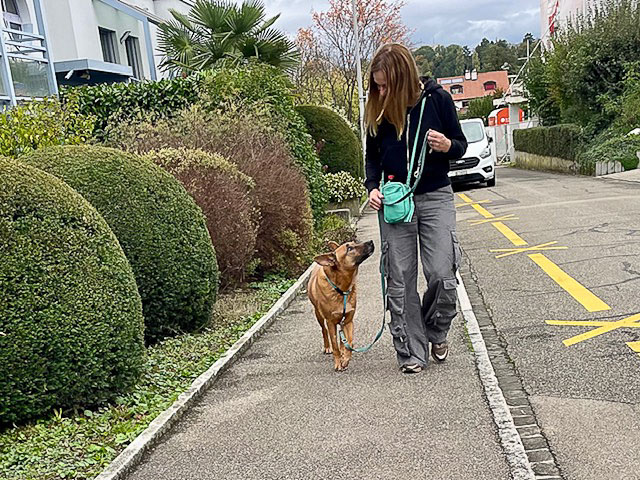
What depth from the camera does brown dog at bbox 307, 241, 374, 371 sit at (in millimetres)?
5473

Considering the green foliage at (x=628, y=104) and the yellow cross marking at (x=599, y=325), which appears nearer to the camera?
the yellow cross marking at (x=599, y=325)

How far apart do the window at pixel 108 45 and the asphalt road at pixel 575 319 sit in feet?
54.7

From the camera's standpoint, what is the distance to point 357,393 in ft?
17.0

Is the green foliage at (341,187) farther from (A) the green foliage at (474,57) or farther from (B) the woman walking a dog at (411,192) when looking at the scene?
(A) the green foliage at (474,57)

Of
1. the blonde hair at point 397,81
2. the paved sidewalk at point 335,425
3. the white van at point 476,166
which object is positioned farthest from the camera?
the white van at point 476,166

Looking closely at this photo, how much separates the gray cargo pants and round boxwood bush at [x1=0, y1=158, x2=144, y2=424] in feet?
6.17

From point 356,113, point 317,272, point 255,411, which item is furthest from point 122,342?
point 356,113

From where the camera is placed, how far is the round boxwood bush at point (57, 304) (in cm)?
475

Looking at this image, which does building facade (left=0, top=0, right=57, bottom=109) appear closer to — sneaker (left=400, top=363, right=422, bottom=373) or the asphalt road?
the asphalt road

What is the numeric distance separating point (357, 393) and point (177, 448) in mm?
1306

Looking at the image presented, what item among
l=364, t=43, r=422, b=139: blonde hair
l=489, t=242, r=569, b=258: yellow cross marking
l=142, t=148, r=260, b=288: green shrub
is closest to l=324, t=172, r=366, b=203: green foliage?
l=489, t=242, r=569, b=258: yellow cross marking

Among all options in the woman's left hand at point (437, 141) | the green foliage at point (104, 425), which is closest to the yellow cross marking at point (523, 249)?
the green foliage at point (104, 425)

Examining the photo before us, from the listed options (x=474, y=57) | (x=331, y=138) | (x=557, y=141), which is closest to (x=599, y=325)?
(x=331, y=138)

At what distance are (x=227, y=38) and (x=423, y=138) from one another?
1359 centimetres
